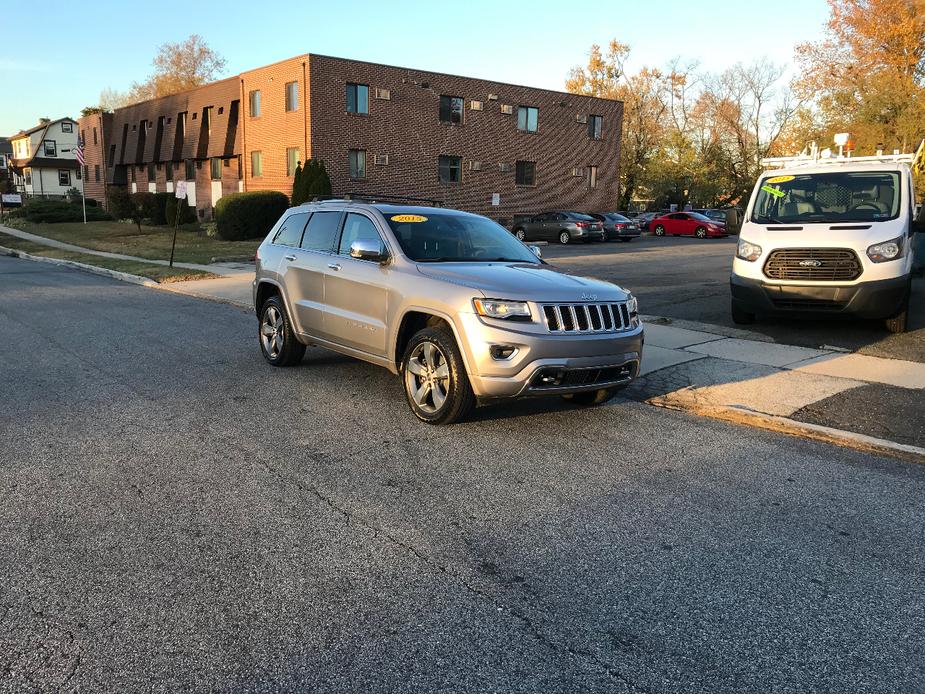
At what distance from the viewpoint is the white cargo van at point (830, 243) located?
30.4ft

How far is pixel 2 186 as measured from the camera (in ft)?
253

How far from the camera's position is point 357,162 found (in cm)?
3625

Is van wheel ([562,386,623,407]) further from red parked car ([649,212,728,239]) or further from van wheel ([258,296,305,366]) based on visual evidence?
red parked car ([649,212,728,239])

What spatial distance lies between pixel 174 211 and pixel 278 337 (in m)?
35.6

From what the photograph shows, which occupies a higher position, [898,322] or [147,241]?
[147,241]

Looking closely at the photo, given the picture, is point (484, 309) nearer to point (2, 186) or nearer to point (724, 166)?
point (724, 166)

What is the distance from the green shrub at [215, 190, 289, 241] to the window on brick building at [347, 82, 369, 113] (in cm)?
590

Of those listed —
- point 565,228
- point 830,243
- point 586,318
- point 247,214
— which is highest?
point 247,214

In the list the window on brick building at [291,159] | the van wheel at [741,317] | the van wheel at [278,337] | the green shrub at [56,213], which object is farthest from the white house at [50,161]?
the van wheel at [741,317]

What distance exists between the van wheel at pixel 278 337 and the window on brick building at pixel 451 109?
3285cm

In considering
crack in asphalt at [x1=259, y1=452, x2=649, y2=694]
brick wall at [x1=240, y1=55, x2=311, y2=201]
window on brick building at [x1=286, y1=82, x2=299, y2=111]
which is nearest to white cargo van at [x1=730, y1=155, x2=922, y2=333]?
crack in asphalt at [x1=259, y1=452, x2=649, y2=694]

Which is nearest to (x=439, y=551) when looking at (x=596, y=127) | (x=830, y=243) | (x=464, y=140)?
(x=830, y=243)

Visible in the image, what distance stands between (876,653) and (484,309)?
10.8ft

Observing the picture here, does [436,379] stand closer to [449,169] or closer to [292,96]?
[292,96]
